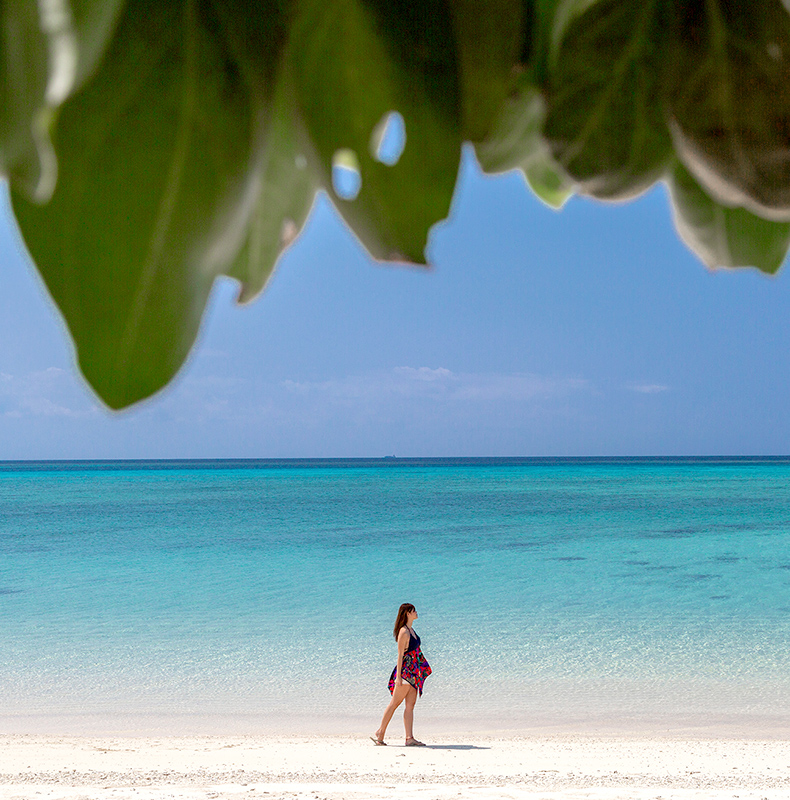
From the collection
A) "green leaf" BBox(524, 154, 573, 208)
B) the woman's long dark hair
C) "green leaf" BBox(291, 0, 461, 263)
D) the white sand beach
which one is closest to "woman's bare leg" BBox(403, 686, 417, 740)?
the white sand beach

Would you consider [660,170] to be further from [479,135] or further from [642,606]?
[642,606]

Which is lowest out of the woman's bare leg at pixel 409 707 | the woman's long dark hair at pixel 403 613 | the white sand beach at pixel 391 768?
the white sand beach at pixel 391 768

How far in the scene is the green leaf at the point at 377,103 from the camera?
0.19 m

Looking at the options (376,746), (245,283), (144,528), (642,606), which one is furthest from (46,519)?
(245,283)

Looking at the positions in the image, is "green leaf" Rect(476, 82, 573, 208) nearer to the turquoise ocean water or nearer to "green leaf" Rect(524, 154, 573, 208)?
"green leaf" Rect(524, 154, 573, 208)

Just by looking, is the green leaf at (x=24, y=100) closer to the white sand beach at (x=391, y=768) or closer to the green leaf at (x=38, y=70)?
the green leaf at (x=38, y=70)

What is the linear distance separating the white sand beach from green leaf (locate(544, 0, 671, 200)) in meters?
6.09

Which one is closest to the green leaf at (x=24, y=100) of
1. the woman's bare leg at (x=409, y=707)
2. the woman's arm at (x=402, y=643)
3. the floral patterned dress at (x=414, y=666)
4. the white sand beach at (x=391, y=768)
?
the white sand beach at (x=391, y=768)

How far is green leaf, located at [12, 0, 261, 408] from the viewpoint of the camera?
0.15 m

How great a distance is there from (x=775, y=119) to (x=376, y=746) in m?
7.69

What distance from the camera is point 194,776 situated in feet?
20.5

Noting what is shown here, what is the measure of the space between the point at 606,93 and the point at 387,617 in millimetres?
12180

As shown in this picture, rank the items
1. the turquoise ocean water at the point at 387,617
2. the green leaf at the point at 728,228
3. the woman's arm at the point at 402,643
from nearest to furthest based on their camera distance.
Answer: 1. the green leaf at the point at 728,228
2. the woman's arm at the point at 402,643
3. the turquoise ocean water at the point at 387,617

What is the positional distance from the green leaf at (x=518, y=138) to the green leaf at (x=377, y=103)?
0.04m
